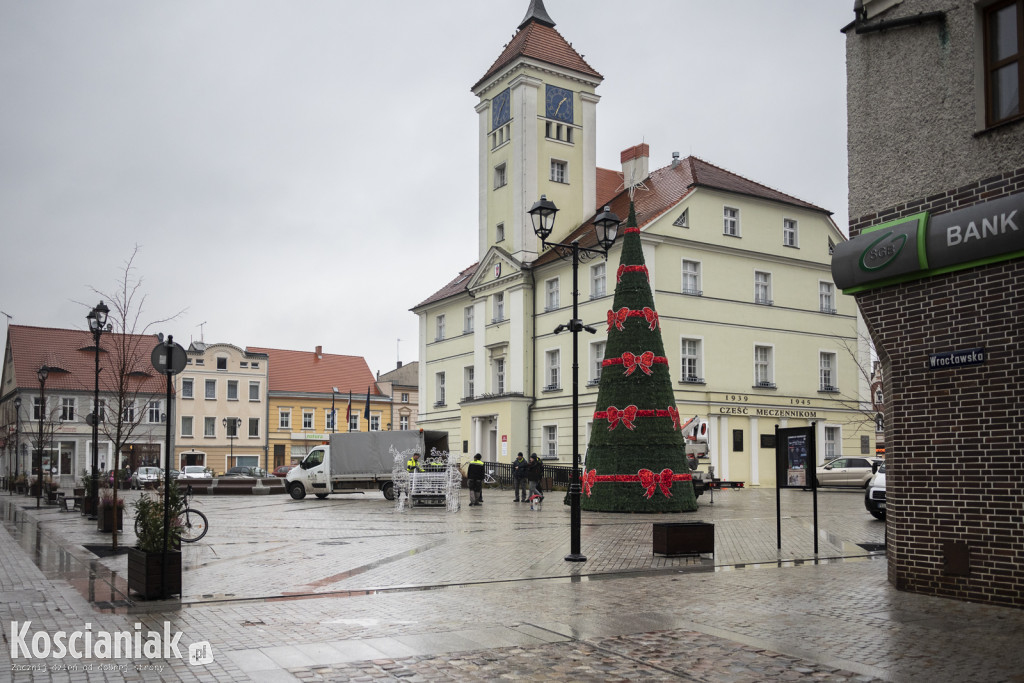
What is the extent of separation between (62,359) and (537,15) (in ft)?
157

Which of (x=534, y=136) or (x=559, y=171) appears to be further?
(x=559, y=171)

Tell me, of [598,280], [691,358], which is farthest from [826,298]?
[598,280]

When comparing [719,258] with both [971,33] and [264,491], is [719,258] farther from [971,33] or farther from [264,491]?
[971,33]

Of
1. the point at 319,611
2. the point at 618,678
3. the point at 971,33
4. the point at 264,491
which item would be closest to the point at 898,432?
the point at 971,33

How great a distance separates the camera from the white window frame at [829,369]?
45375 mm

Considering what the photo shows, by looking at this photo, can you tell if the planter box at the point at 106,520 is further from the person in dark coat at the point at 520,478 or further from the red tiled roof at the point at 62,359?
the red tiled roof at the point at 62,359

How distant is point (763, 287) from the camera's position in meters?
44.2

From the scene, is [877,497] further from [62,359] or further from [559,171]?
[62,359]

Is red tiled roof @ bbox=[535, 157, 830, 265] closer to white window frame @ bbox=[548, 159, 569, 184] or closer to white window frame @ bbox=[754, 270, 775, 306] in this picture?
white window frame @ bbox=[548, 159, 569, 184]

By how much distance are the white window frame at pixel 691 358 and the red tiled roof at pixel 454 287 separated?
1538 centimetres

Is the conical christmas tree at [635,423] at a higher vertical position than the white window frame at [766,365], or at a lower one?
lower

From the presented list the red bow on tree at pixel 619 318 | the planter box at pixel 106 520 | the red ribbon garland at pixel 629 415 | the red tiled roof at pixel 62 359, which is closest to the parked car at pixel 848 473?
the red ribbon garland at pixel 629 415

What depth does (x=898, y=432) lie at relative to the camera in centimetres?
1159

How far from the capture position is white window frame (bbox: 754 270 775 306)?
144ft
